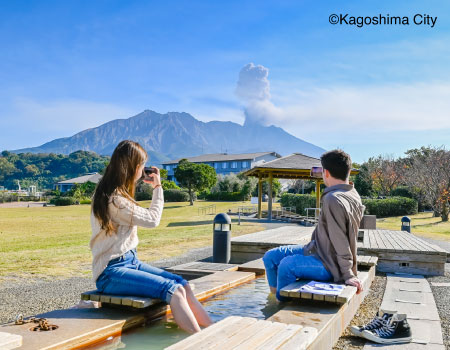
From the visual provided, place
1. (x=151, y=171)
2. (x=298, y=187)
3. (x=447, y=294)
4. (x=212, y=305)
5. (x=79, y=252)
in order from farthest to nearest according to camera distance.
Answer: (x=298, y=187) → (x=79, y=252) → (x=447, y=294) → (x=212, y=305) → (x=151, y=171)

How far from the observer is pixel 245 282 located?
5488 millimetres

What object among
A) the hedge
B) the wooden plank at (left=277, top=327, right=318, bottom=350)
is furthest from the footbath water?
the hedge

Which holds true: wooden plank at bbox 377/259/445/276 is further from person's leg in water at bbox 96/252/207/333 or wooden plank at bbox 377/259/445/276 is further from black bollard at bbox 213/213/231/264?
person's leg in water at bbox 96/252/207/333

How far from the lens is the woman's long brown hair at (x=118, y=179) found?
3.17 metres

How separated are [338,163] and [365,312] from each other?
162cm

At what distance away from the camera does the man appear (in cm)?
356

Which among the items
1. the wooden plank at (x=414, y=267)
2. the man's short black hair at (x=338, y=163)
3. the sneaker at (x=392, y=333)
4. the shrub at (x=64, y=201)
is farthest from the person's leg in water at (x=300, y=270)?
the shrub at (x=64, y=201)

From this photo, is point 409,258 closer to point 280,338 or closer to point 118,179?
point 280,338

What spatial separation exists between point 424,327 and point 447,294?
204 cm

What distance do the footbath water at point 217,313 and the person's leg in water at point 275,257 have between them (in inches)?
11.7

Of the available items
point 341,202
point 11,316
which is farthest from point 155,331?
point 11,316

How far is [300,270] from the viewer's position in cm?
389

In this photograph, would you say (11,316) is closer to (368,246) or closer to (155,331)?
(155,331)

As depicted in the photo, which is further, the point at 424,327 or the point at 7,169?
the point at 7,169
